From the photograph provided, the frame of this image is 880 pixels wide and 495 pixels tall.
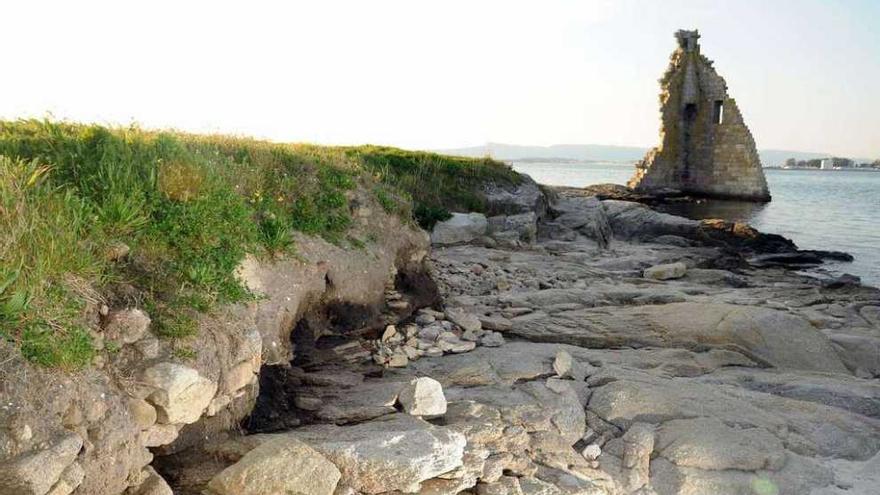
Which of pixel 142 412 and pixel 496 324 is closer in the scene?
pixel 142 412

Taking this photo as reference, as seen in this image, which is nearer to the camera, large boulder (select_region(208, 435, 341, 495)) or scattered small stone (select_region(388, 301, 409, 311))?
large boulder (select_region(208, 435, 341, 495))

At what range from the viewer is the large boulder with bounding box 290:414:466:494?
214 inches

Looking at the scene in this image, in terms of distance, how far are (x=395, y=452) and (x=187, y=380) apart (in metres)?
1.82

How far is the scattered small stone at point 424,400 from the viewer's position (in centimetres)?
666

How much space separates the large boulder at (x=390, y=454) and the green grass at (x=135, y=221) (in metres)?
1.64

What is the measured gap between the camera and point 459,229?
18.8m

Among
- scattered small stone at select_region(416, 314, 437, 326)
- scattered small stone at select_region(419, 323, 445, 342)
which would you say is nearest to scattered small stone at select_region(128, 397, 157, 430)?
scattered small stone at select_region(419, 323, 445, 342)

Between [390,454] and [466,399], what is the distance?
1.87 meters

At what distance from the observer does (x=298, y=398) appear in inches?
291

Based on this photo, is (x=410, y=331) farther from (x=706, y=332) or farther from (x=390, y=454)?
(x=706, y=332)

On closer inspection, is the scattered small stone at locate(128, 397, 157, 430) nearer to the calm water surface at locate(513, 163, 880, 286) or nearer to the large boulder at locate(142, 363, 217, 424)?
the large boulder at locate(142, 363, 217, 424)

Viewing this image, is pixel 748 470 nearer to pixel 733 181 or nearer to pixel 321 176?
pixel 321 176

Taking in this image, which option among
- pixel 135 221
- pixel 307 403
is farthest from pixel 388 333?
pixel 135 221

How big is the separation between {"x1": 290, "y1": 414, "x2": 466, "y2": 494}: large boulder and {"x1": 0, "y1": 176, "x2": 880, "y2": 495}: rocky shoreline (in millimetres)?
16
